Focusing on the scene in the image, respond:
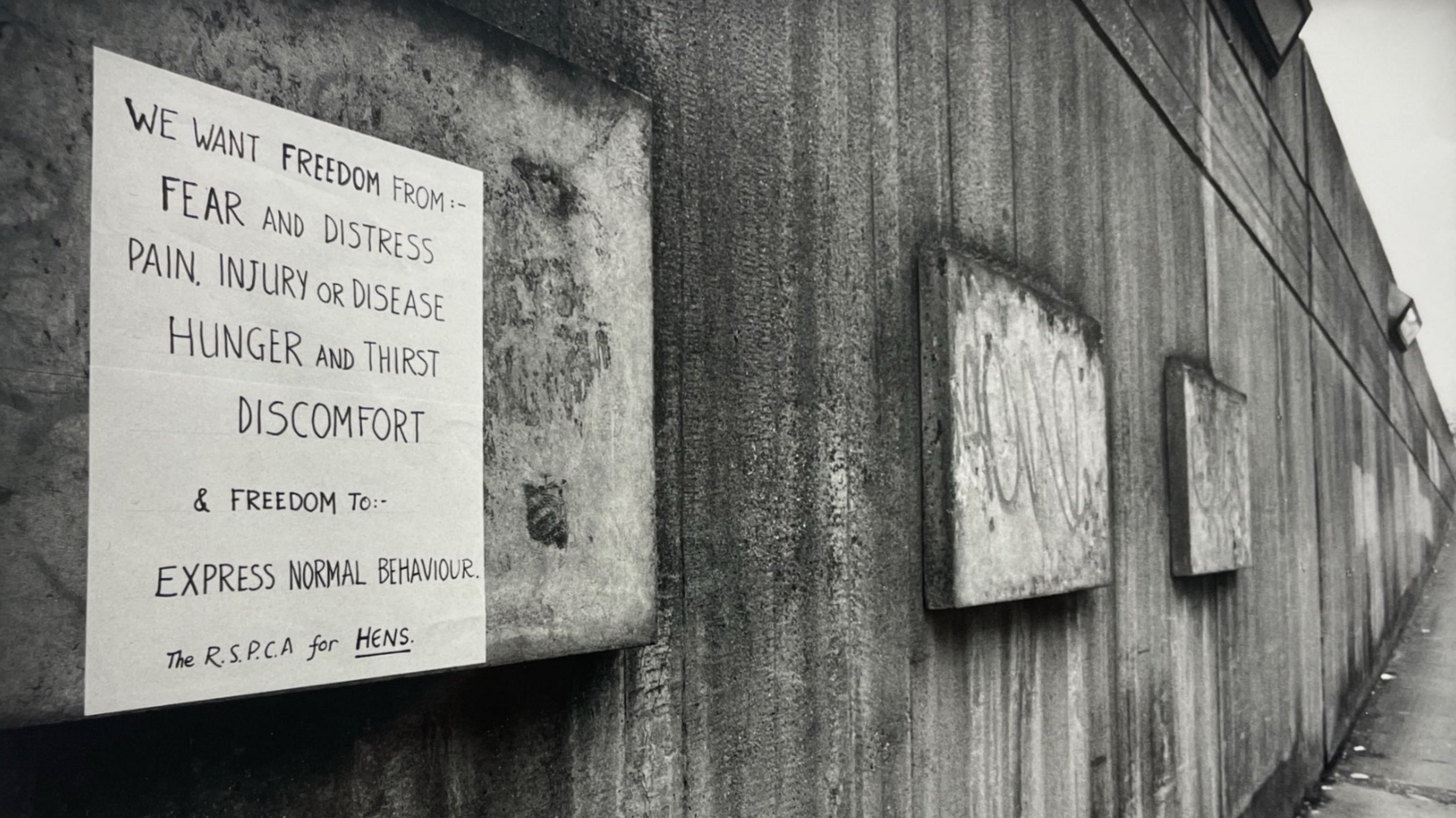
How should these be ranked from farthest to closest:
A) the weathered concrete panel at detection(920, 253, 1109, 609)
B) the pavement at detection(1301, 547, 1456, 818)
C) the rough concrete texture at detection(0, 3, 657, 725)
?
the pavement at detection(1301, 547, 1456, 818)
the weathered concrete panel at detection(920, 253, 1109, 609)
the rough concrete texture at detection(0, 3, 657, 725)

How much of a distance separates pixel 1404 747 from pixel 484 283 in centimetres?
843

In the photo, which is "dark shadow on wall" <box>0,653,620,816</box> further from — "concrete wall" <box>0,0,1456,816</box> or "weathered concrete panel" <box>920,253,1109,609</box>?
"weathered concrete panel" <box>920,253,1109,609</box>

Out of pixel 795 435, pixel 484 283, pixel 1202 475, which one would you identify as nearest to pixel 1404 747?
pixel 1202 475

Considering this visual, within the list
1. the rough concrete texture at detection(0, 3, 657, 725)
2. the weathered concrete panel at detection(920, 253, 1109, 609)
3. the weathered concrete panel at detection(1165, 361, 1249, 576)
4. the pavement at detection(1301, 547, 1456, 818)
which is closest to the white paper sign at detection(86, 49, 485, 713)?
the rough concrete texture at detection(0, 3, 657, 725)

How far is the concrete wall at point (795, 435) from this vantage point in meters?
0.98

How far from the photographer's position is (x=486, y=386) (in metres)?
1.34

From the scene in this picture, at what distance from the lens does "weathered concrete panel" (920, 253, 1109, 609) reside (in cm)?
245

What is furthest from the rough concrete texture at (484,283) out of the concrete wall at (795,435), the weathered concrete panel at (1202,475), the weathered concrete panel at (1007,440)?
the weathered concrete panel at (1202,475)

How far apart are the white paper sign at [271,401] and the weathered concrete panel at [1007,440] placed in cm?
138

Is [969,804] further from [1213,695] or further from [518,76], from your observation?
[1213,695]

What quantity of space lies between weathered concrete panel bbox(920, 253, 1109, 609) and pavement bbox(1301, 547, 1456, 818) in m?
4.48

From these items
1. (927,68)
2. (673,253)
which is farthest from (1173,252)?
(673,253)

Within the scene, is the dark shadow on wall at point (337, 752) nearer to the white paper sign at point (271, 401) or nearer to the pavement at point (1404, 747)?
the white paper sign at point (271, 401)

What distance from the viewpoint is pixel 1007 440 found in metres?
2.71
